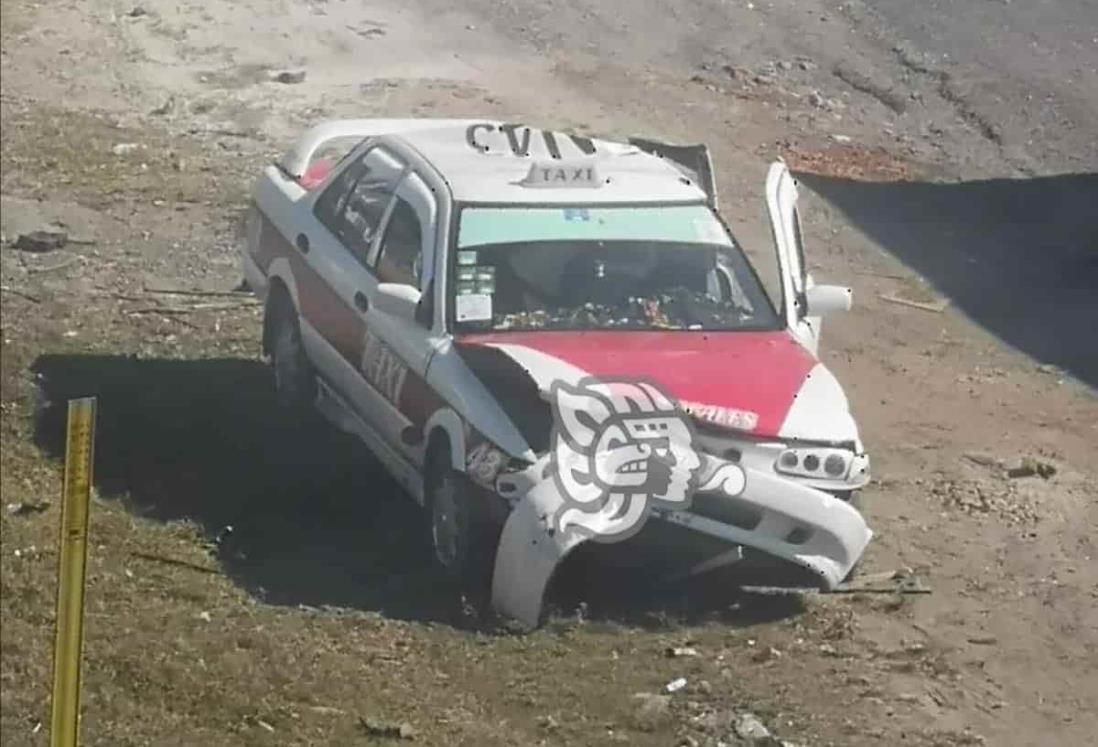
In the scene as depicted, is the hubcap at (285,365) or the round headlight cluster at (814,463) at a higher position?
the round headlight cluster at (814,463)

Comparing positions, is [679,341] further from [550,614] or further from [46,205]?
[46,205]

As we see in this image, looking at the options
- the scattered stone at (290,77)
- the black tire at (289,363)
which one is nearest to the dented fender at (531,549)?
the black tire at (289,363)

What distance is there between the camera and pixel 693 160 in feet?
28.0

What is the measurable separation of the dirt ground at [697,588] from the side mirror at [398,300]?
27.4 inches

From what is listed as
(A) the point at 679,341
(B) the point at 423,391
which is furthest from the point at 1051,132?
(B) the point at 423,391

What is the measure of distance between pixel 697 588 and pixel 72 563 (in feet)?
9.10

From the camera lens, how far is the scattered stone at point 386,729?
646 cm

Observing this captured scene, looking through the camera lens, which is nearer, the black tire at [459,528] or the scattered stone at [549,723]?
the scattered stone at [549,723]

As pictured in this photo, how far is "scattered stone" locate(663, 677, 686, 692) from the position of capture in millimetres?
6637

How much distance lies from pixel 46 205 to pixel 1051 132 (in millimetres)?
7427

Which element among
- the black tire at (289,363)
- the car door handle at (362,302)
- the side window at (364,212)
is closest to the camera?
the car door handle at (362,302)

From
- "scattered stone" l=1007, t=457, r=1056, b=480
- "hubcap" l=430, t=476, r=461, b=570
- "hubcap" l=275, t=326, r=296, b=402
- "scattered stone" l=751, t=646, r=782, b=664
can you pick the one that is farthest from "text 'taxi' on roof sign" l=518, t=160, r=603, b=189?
"scattered stone" l=751, t=646, r=782, b=664

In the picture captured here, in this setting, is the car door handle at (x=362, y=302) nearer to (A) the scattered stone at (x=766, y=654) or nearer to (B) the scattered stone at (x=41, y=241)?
(A) the scattered stone at (x=766, y=654)

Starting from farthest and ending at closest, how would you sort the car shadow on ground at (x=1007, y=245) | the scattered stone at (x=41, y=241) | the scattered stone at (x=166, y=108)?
1. the scattered stone at (x=41, y=241)
2. the scattered stone at (x=166, y=108)
3. the car shadow on ground at (x=1007, y=245)
